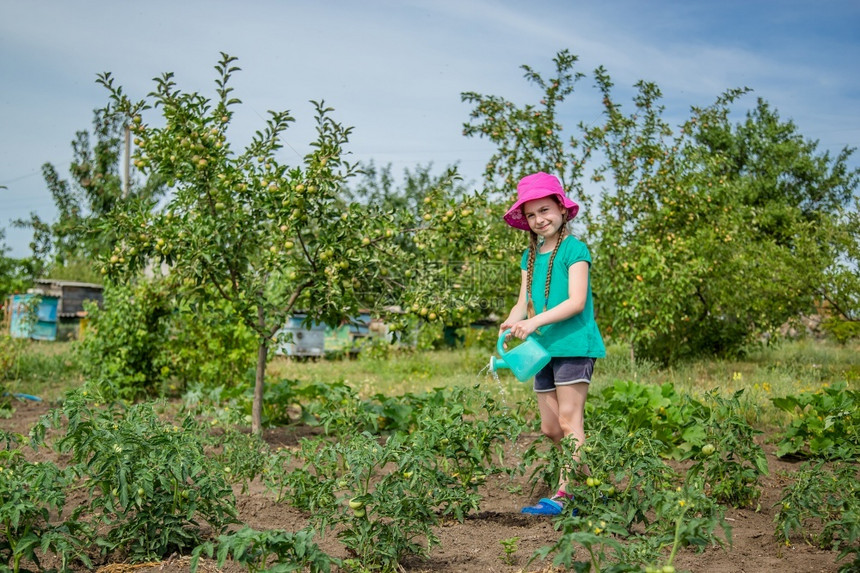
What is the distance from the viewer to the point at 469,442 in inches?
142

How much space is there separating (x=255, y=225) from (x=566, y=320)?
2436 mm

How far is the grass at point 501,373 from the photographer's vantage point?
7.42m

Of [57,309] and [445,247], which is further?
[57,309]

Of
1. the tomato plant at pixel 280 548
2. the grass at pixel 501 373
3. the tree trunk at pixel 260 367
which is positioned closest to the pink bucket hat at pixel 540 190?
the tomato plant at pixel 280 548

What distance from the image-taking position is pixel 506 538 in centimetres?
329

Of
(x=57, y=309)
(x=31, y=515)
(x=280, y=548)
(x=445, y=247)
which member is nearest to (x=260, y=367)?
(x=445, y=247)

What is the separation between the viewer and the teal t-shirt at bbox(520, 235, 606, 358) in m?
3.61

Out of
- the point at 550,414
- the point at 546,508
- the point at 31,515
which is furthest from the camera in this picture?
the point at 550,414

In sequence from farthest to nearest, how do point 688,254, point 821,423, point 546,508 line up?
point 688,254 < point 821,423 < point 546,508

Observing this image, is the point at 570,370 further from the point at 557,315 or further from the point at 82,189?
the point at 82,189

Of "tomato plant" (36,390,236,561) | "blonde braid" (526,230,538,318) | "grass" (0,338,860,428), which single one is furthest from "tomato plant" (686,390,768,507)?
"tomato plant" (36,390,236,561)

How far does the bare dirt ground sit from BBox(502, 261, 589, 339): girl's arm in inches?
33.5

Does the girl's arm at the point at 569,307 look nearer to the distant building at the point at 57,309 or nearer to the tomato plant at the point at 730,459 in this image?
the tomato plant at the point at 730,459

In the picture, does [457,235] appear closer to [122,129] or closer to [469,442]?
[469,442]
